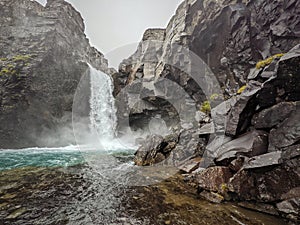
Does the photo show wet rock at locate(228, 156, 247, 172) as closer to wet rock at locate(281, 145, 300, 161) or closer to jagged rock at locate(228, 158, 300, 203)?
jagged rock at locate(228, 158, 300, 203)

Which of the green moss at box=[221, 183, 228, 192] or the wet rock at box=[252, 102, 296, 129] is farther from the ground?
the wet rock at box=[252, 102, 296, 129]

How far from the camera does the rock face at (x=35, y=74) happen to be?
2261 cm

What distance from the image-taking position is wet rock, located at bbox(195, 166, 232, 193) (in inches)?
269

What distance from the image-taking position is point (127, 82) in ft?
103

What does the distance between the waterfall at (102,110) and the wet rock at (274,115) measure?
23.7 meters

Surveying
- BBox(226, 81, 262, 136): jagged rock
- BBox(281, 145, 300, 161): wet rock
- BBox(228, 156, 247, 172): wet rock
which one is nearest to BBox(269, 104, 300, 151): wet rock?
BBox(281, 145, 300, 161): wet rock

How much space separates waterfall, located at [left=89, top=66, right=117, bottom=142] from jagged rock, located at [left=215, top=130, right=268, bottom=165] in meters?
22.5

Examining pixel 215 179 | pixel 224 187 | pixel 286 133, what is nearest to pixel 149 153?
pixel 215 179

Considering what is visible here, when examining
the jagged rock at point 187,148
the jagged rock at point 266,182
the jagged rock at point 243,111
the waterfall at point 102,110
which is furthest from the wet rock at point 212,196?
the waterfall at point 102,110

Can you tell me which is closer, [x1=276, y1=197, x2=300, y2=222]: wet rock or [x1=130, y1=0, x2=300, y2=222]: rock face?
[x1=276, y1=197, x2=300, y2=222]: wet rock

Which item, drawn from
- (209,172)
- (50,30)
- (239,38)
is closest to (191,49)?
(239,38)

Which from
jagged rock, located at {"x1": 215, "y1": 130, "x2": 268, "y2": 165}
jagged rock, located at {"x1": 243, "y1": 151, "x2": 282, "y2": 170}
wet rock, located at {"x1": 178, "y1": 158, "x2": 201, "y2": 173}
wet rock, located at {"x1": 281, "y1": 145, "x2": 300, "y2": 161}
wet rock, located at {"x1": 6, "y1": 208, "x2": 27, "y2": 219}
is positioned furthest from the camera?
wet rock, located at {"x1": 178, "y1": 158, "x2": 201, "y2": 173}

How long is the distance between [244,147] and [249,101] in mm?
2389

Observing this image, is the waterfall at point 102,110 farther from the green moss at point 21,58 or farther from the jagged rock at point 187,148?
the jagged rock at point 187,148
